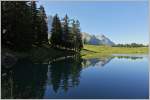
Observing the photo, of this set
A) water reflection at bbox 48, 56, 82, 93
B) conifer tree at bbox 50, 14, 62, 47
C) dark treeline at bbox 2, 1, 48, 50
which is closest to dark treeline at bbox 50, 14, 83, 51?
conifer tree at bbox 50, 14, 62, 47

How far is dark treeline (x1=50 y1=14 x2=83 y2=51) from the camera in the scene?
69619 mm

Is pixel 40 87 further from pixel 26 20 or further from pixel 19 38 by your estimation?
pixel 26 20

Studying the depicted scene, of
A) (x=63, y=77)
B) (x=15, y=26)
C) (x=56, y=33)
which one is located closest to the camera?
(x=63, y=77)

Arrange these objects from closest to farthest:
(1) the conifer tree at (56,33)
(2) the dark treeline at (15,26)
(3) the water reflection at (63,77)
Answer: (3) the water reflection at (63,77) → (2) the dark treeline at (15,26) → (1) the conifer tree at (56,33)

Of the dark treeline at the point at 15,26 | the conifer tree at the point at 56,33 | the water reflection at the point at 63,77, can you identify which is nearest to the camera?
the water reflection at the point at 63,77

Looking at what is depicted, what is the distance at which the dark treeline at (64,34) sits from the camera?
6962cm

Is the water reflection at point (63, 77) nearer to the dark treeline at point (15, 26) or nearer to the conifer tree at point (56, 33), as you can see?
the dark treeline at point (15, 26)

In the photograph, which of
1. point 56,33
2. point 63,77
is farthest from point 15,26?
point 56,33

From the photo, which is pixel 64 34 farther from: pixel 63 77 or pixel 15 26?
pixel 63 77

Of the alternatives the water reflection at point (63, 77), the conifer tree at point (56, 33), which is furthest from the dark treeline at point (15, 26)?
the conifer tree at point (56, 33)

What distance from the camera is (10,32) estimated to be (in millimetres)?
37062

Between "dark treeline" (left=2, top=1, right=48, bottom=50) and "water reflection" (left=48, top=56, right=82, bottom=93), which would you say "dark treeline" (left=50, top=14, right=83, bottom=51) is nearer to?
"dark treeline" (left=2, top=1, right=48, bottom=50)

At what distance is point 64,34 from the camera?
74.4m

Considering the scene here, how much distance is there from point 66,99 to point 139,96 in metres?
4.33
